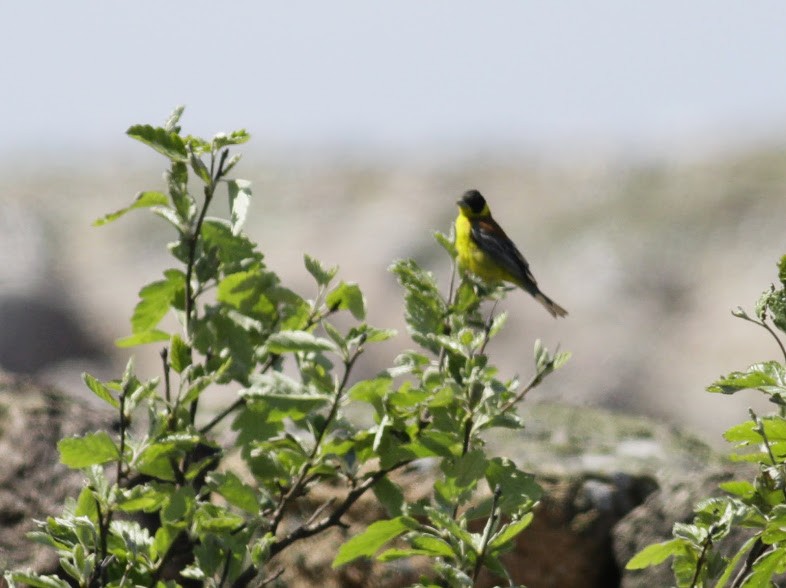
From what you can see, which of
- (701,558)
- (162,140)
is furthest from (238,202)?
(701,558)

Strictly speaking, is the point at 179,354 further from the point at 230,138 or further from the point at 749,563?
the point at 749,563

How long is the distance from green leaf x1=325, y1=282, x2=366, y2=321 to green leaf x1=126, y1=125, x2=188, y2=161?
2.06 ft

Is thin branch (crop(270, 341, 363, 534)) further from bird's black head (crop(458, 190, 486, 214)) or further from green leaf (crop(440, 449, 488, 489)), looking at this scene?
bird's black head (crop(458, 190, 486, 214))

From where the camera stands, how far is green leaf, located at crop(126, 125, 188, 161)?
9.74ft

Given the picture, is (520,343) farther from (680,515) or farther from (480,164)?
(680,515)

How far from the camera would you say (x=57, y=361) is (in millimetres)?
16672

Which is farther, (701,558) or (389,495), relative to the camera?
(389,495)

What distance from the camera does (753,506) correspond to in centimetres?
297

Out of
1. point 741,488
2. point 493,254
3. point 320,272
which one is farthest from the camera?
point 493,254

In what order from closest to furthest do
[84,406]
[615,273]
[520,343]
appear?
[84,406]
[520,343]
[615,273]

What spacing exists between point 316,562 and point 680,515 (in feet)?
5.30

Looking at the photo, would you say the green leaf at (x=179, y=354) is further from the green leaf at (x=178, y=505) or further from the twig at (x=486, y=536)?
the twig at (x=486, y=536)

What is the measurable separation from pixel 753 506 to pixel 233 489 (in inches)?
51.0

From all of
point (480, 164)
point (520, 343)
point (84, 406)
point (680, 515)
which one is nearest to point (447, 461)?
point (680, 515)
